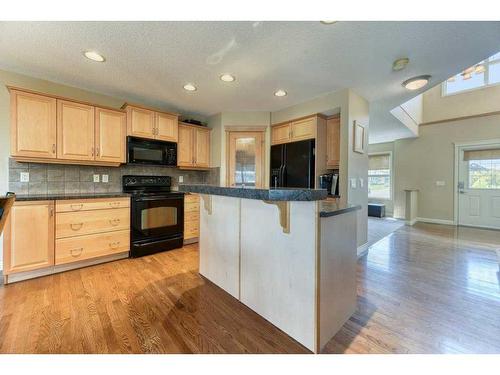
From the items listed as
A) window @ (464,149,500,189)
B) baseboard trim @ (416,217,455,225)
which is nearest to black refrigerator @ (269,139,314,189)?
baseboard trim @ (416,217,455,225)

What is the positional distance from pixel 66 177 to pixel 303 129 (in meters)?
3.44

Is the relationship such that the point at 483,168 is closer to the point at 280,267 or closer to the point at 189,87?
the point at 280,267

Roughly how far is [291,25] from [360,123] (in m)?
1.97

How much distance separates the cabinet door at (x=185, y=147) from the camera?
3.74 m

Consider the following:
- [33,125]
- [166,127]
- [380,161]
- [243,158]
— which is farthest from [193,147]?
[380,161]

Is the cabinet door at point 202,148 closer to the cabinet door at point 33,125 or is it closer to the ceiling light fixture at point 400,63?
the cabinet door at point 33,125

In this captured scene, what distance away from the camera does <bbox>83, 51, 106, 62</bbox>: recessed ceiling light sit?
212cm

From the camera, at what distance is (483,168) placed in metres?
5.12

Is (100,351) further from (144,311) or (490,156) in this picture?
(490,156)

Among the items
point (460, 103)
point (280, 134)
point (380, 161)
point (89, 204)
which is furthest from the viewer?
point (380, 161)

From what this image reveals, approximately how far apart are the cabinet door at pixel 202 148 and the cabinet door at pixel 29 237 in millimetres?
2165

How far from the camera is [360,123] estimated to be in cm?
316

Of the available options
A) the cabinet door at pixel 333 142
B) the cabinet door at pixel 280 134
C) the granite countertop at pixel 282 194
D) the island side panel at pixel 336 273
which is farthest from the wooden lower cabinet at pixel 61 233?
the cabinet door at pixel 333 142
